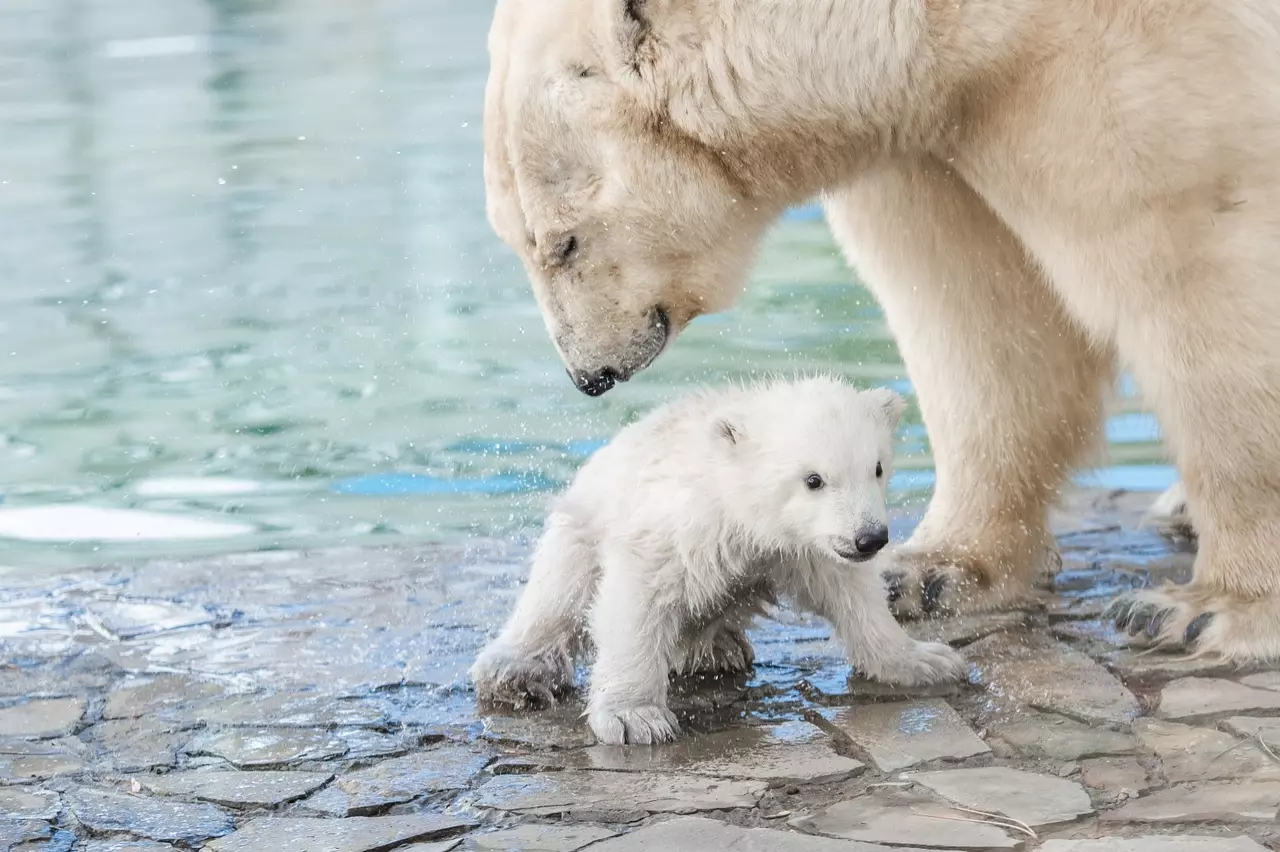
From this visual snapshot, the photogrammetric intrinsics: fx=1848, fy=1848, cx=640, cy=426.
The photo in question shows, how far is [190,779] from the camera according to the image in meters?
3.34

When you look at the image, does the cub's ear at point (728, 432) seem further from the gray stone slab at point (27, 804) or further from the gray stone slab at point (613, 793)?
the gray stone slab at point (27, 804)

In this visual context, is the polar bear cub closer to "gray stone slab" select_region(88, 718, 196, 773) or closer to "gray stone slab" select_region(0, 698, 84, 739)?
"gray stone slab" select_region(88, 718, 196, 773)

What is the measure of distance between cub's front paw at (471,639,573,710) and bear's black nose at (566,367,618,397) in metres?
0.67

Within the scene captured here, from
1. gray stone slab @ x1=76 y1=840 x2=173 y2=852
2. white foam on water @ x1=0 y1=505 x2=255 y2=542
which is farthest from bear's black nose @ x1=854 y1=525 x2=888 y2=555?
white foam on water @ x1=0 y1=505 x2=255 y2=542

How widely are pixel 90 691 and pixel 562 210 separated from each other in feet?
4.69

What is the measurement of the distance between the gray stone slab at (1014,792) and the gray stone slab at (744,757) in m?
0.17

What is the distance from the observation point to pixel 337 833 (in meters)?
3.04

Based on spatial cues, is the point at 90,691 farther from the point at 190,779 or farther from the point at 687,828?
the point at 687,828

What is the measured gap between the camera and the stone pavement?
297 cm

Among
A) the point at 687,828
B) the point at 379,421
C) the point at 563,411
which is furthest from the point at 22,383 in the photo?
the point at 687,828

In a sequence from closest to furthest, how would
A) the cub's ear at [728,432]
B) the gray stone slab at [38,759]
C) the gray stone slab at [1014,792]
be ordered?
the gray stone slab at [1014,792]
the gray stone slab at [38,759]
the cub's ear at [728,432]

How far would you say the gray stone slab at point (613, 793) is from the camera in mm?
3078

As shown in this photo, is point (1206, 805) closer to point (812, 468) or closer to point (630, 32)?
point (812, 468)

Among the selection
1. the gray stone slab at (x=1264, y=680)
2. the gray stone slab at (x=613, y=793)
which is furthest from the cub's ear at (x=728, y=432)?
the gray stone slab at (x=1264, y=680)
